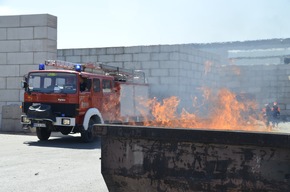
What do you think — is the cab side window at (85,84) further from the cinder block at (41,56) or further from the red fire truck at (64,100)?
the cinder block at (41,56)

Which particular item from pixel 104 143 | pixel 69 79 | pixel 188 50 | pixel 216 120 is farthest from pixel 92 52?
pixel 104 143

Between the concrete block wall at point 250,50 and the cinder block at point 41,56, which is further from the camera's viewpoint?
the concrete block wall at point 250,50

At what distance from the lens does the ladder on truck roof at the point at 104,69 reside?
13.5 m

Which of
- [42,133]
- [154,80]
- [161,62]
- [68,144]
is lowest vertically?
[68,144]

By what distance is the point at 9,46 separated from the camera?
1730cm

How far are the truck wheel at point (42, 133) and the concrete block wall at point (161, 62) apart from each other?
612 cm

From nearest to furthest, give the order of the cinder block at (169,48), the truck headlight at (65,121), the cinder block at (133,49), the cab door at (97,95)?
the truck headlight at (65,121)
the cab door at (97,95)
the cinder block at (169,48)
the cinder block at (133,49)

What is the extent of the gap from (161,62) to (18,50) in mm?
6317

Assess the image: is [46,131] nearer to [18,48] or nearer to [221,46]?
[18,48]

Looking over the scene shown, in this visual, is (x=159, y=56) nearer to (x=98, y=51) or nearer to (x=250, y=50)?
(x=98, y=51)

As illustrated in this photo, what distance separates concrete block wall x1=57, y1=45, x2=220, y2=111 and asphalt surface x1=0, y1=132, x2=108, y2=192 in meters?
6.55

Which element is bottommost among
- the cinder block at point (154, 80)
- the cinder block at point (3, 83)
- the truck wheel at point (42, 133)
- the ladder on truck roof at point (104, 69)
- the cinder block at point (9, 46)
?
the truck wheel at point (42, 133)

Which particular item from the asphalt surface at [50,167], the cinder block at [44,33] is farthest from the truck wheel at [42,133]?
the cinder block at [44,33]

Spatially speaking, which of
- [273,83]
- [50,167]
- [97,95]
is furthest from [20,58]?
[273,83]
